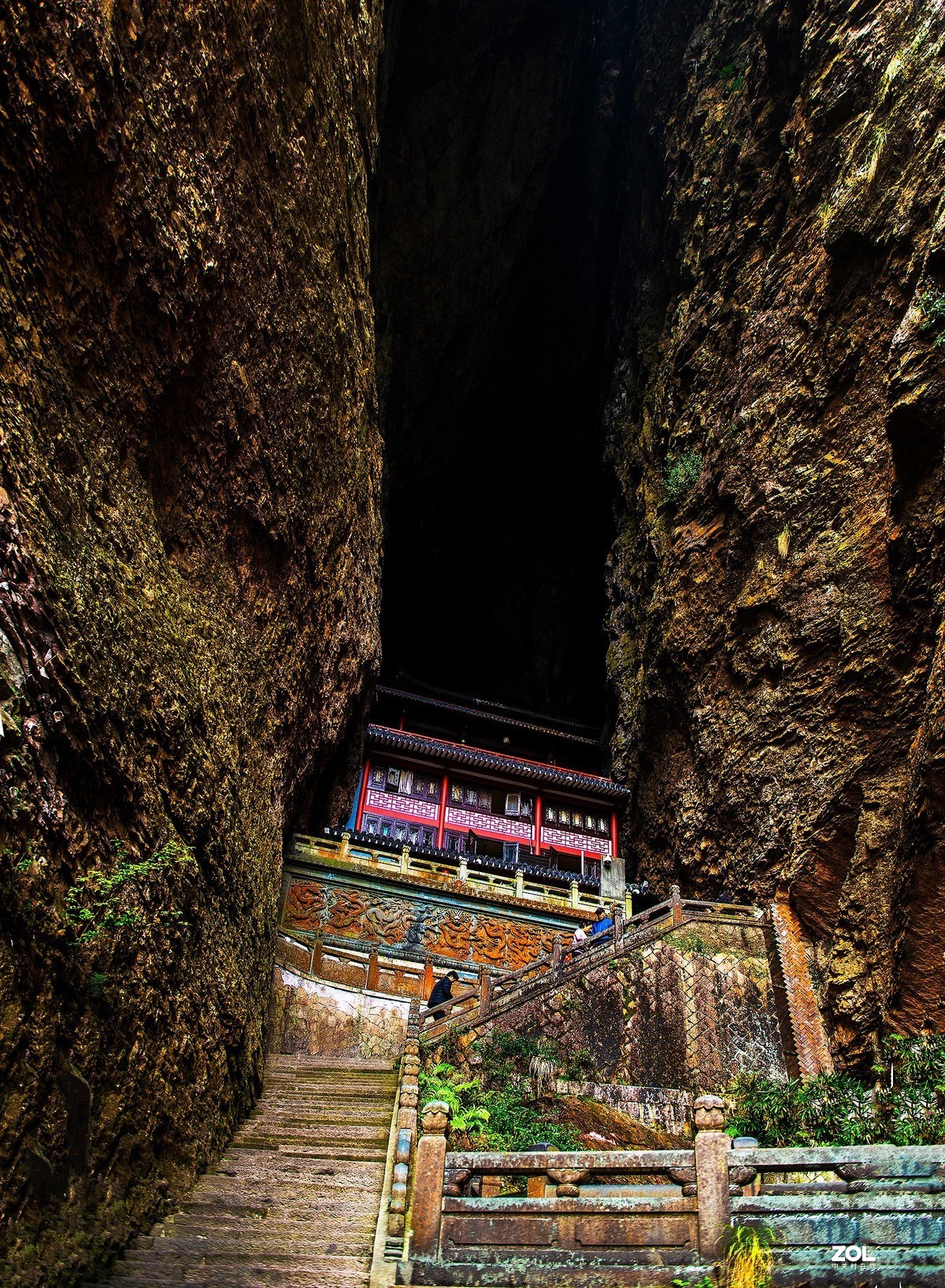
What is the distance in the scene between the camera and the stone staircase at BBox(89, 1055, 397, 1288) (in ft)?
20.2

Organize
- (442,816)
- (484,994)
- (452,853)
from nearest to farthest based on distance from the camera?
(484,994) → (452,853) → (442,816)

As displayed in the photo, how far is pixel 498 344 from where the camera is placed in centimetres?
3148

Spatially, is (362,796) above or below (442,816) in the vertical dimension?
below

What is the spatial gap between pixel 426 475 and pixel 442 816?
12360mm

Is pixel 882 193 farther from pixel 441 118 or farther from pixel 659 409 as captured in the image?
pixel 441 118

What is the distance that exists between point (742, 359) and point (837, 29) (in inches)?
265

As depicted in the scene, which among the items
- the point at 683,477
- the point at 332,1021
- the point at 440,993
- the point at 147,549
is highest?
the point at 683,477

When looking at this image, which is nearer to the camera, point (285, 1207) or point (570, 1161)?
point (570, 1161)

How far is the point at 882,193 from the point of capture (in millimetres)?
15969

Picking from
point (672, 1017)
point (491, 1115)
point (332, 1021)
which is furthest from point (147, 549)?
point (672, 1017)

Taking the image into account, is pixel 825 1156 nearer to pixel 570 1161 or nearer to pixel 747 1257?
pixel 747 1257

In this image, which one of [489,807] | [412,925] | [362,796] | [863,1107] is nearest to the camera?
[863,1107]

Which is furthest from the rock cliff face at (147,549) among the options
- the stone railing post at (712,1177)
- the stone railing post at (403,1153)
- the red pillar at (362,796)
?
the red pillar at (362,796)

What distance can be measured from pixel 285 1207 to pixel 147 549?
6213mm
